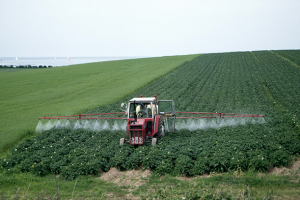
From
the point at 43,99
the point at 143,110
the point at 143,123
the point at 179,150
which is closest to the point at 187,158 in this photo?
the point at 179,150

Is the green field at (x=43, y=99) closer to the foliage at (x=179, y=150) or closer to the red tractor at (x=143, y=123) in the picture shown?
the foliage at (x=179, y=150)

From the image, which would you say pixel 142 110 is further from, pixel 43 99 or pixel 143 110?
pixel 43 99

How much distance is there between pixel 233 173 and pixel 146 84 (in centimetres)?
2354

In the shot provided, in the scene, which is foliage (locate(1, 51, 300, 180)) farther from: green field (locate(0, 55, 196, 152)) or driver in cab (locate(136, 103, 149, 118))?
green field (locate(0, 55, 196, 152))

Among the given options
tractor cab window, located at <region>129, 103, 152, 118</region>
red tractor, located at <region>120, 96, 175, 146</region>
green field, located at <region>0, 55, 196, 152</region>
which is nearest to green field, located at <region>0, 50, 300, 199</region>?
red tractor, located at <region>120, 96, 175, 146</region>

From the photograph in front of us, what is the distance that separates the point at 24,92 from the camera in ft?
98.2

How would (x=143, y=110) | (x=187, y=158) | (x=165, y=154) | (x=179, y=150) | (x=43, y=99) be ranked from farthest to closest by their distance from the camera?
(x=43, y=99) < (x=143, y=110) < (x=179, y=150) < (x=165, y=154) < (x=187, y=158)

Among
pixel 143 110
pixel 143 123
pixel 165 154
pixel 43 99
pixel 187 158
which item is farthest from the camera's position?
pixel 43 99

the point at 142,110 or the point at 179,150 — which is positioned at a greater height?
the point at 142,110

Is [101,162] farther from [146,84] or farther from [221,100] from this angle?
[146,84]

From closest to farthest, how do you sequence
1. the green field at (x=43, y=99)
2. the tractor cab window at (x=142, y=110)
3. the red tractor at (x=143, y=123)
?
1. the red tractor at (x=143, y=123)
2. the tractor cab window at (x=142, y=110)
3. the green field at (x=43, y=99)

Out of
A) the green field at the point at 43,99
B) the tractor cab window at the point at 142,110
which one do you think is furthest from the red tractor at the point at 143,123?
the green field at the point at 43,99

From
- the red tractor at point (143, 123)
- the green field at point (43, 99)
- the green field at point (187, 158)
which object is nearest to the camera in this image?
the green field at point (187, 158)

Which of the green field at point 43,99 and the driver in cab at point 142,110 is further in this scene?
the green field at point 43,99
